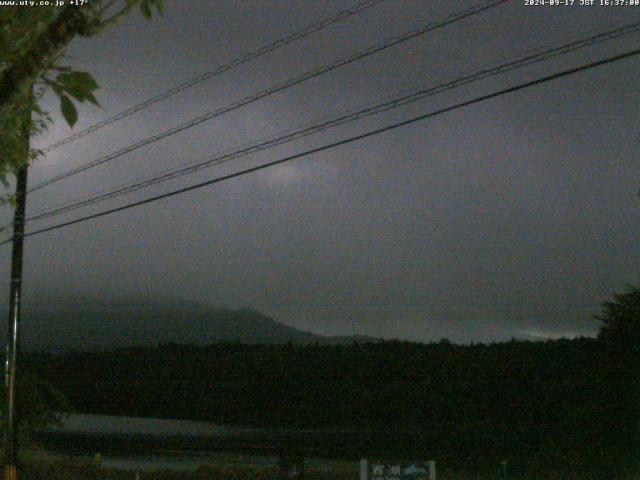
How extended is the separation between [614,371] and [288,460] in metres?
12.4

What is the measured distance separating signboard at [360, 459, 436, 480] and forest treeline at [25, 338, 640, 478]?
12.8 metres

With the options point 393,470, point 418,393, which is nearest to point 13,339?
point 393,470

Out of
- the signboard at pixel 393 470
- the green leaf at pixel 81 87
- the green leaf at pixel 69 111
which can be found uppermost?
the green leaf at pixel 81 87

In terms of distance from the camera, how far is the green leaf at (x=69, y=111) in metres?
4.00

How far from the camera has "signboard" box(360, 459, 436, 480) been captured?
12359 millimetres

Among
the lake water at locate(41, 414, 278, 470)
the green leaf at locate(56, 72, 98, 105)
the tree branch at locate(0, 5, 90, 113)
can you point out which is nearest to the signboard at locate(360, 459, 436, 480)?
Result: the green leaf at locate(56, 72, 98, 105)

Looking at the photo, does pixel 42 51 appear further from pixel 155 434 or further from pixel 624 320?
pixel 155 434

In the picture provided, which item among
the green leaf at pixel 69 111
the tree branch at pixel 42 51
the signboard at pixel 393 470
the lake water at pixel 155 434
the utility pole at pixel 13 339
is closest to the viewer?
the tree branch at pixel 42 51

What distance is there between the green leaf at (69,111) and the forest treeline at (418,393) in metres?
21.8

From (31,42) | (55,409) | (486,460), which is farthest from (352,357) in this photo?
(31,42)

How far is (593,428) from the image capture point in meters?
24.4

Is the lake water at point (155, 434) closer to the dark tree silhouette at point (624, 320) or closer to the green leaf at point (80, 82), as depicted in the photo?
the dark tree silhouette at point (624, 320)

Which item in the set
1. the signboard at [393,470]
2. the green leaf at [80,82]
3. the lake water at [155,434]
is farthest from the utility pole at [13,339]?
the green leaf at [80,82]

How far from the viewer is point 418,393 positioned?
78812 millimetres
